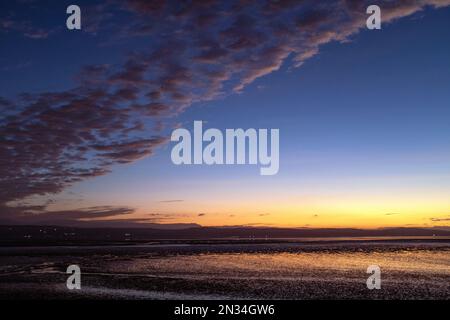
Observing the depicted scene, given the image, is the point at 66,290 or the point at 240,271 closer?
the point at 66,290

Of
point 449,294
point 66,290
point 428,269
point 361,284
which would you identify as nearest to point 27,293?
point 66,290

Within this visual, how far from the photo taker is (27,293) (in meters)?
28.0
